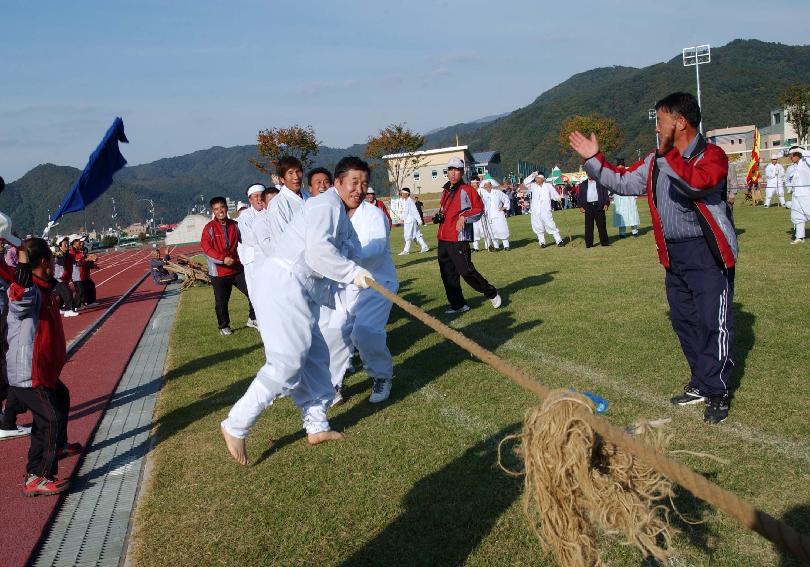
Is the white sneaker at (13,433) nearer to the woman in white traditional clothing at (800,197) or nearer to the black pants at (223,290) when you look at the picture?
the black pants at (223,290)

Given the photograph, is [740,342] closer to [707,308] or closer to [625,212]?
[707,308]

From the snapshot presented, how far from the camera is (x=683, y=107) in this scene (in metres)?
4.82

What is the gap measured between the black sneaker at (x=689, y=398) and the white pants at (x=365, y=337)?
2.53m

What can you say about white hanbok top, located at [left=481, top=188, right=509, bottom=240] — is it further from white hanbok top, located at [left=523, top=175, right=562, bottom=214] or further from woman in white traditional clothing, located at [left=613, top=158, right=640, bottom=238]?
woman in white traditional clothing, located at [left=613, top=158, right=640, bottom=238]

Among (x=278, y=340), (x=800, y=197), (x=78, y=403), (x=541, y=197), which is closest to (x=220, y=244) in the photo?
(x=78, y=403)

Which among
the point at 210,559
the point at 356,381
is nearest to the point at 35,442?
the point at 210,559

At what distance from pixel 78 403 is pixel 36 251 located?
3.03m

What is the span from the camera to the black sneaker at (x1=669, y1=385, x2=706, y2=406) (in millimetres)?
5285

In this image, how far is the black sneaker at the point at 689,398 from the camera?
17.3 ft

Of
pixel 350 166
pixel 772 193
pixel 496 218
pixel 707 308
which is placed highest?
pixel 350 166

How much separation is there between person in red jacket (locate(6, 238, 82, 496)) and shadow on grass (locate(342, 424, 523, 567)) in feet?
8.97

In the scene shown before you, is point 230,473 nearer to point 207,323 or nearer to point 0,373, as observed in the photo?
point 0,373

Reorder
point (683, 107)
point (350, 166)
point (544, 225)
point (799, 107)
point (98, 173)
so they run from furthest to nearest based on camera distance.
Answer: point (799, 107), point (544, 225), point (98, 173), point (350, 166), point (683, 107)

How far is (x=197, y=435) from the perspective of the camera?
600cm
